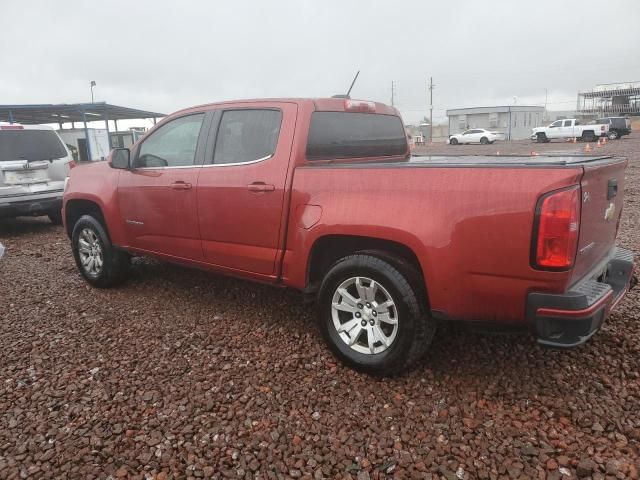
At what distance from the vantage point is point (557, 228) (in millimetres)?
2336

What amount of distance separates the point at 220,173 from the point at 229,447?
1999 millimetres

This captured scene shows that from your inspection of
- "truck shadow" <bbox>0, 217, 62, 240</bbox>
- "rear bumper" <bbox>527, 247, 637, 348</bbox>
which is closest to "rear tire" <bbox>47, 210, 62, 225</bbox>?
"truck shadow" <bbox>0, 217, 62, 240</bbox>

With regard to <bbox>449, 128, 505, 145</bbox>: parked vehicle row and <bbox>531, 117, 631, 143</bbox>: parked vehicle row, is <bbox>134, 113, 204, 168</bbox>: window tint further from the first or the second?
<bbox>449, 128, 505, 145</bbox>: parked vehicle row

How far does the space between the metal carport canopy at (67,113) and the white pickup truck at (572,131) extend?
26940 millimetres

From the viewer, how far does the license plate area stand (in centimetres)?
734

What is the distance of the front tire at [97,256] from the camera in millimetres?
4820

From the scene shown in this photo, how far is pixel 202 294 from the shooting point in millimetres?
4684

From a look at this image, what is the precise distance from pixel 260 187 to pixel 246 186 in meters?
0.14

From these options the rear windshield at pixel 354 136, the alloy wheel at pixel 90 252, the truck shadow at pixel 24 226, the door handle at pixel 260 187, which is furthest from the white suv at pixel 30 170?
the rear windshield at pixel 354 136

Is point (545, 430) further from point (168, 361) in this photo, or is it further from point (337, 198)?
point (168, 361)

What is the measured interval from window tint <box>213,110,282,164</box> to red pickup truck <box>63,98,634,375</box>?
11 millimetres

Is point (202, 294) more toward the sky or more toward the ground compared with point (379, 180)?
more toward the ground

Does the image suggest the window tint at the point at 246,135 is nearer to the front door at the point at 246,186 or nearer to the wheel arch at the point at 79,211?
the front door at the point at 246,186

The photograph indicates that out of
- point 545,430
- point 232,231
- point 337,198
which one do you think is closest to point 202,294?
point 232,231
